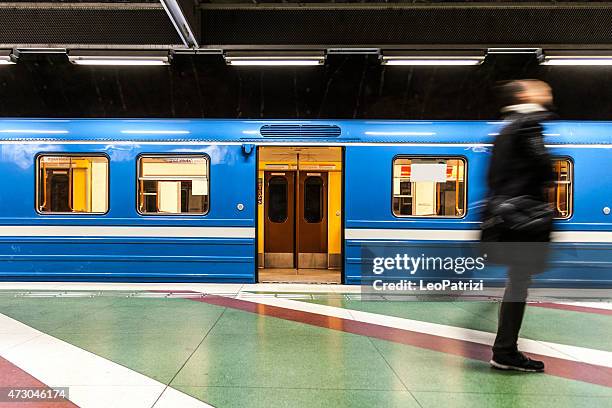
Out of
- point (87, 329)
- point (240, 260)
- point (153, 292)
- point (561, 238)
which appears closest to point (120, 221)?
point (153, 292)

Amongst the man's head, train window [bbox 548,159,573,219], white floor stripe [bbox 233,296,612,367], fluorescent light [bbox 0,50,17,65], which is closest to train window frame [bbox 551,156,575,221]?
train window [bbox 548,159,573,219]

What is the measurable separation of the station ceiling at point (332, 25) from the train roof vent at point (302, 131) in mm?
1144

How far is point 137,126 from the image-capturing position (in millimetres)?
7125

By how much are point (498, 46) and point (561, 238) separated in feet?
9.77

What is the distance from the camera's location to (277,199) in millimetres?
10305

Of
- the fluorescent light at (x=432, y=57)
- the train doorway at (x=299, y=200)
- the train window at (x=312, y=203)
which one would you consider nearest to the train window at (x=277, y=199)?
the train doorway at (x=299, y=200)

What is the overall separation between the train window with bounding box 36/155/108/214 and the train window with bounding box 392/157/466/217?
447 cm

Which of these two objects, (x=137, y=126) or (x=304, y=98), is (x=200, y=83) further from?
(x=137, y=126)

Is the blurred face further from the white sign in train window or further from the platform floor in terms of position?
the white sign in train window

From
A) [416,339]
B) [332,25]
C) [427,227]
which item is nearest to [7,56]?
[332,25]

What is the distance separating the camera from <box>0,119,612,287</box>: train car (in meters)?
7.08

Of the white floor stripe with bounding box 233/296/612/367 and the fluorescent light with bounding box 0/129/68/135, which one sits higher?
the fluorescent light with bounding box 0/129/68/135

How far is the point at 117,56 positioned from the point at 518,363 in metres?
6.40

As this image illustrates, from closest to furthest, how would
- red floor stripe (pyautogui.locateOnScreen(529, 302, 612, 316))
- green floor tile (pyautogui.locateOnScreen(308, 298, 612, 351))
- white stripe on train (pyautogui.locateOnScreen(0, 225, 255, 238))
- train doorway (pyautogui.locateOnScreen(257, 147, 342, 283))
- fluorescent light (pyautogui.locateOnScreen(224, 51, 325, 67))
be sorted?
green floor tile (pyautogui.locateOnScreen(308, 298, 612, 351)) → red floor stripe (pyautogui.locateOnScreen(529, 302, 612, 316)) → fluorescent light (pyautogui.locateOnScreen(224, 51, 325, 67)) → white stripe on train (pyautogui.locateOnScreen(0, 225, 255, 238)) → train doorway (pyautogui.locateOnScreen(257, 147, 342, 283))
